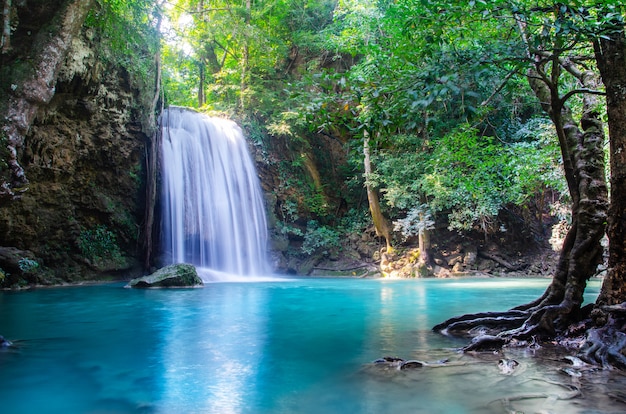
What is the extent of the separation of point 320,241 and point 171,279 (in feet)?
31.0

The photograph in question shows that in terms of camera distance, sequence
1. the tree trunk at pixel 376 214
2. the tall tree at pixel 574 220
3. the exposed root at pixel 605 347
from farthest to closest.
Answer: the tree trunk at pixel 376 214 → the tall tree at pixel 574 220 → the exposed root at pixel 605 347

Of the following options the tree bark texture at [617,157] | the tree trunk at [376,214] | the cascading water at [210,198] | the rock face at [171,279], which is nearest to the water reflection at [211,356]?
the tree bark texture at [617,157]

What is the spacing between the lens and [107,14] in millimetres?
11211

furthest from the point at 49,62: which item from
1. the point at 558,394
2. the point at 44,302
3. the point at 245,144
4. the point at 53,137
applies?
the point at 245,144

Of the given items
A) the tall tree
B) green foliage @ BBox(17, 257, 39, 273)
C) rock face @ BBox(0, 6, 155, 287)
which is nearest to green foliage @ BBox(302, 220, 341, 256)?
rock face @ BBox(0, 6, 155, 287)

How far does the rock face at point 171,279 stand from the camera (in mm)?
13680

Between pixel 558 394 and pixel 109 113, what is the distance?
15793 mm

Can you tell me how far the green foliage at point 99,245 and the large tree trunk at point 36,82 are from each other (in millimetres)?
8154

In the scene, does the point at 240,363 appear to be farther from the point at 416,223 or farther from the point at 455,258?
the point at 455,258

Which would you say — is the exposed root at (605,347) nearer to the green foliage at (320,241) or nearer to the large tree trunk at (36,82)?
the large tree trunk at (36,82)

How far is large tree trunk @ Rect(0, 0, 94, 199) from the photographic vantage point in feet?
25.3

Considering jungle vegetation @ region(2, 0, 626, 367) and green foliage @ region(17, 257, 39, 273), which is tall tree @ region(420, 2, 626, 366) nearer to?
jungle vegetation @ region(2, 0, 626, 367)

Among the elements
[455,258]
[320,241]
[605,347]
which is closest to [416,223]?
[455,258]

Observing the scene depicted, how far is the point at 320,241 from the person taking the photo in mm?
22031
